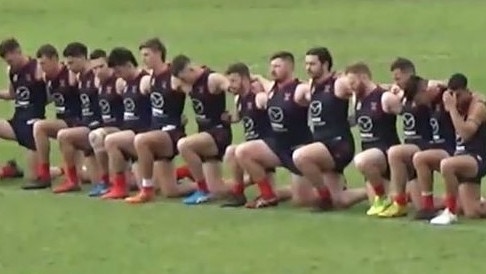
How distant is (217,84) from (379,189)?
1928 mm

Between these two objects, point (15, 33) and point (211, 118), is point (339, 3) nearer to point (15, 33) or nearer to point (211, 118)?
point (15, 33)

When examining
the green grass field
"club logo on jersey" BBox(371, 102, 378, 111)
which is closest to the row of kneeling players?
"club logo on jersey" BBox(371, 102, 378, 111)

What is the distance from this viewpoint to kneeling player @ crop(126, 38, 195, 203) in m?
13.8

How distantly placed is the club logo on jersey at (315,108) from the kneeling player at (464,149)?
1276mm

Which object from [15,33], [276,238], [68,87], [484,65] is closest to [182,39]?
[15,33]

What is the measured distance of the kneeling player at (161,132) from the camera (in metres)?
13.8

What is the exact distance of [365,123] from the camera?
501 inches

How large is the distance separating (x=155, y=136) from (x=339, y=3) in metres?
14.6

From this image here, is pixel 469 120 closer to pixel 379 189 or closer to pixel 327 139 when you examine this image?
pixel 379 189

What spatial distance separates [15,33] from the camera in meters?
26.4

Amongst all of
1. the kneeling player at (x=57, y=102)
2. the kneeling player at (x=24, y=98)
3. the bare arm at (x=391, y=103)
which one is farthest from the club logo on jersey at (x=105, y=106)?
the bare arm at (x=391, y=103)

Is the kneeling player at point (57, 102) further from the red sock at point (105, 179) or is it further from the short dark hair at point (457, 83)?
the short dark hair at point (457, 83)

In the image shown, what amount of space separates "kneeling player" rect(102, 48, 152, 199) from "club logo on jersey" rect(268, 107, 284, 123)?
137 cm

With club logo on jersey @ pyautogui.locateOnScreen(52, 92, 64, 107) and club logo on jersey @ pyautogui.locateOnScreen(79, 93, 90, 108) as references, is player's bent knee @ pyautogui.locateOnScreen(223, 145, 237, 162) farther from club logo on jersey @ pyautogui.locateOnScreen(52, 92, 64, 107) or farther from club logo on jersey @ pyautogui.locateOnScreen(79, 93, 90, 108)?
club logo on jersey @ pyautogui.locateOnScreen(52, 92, 64, 107)
